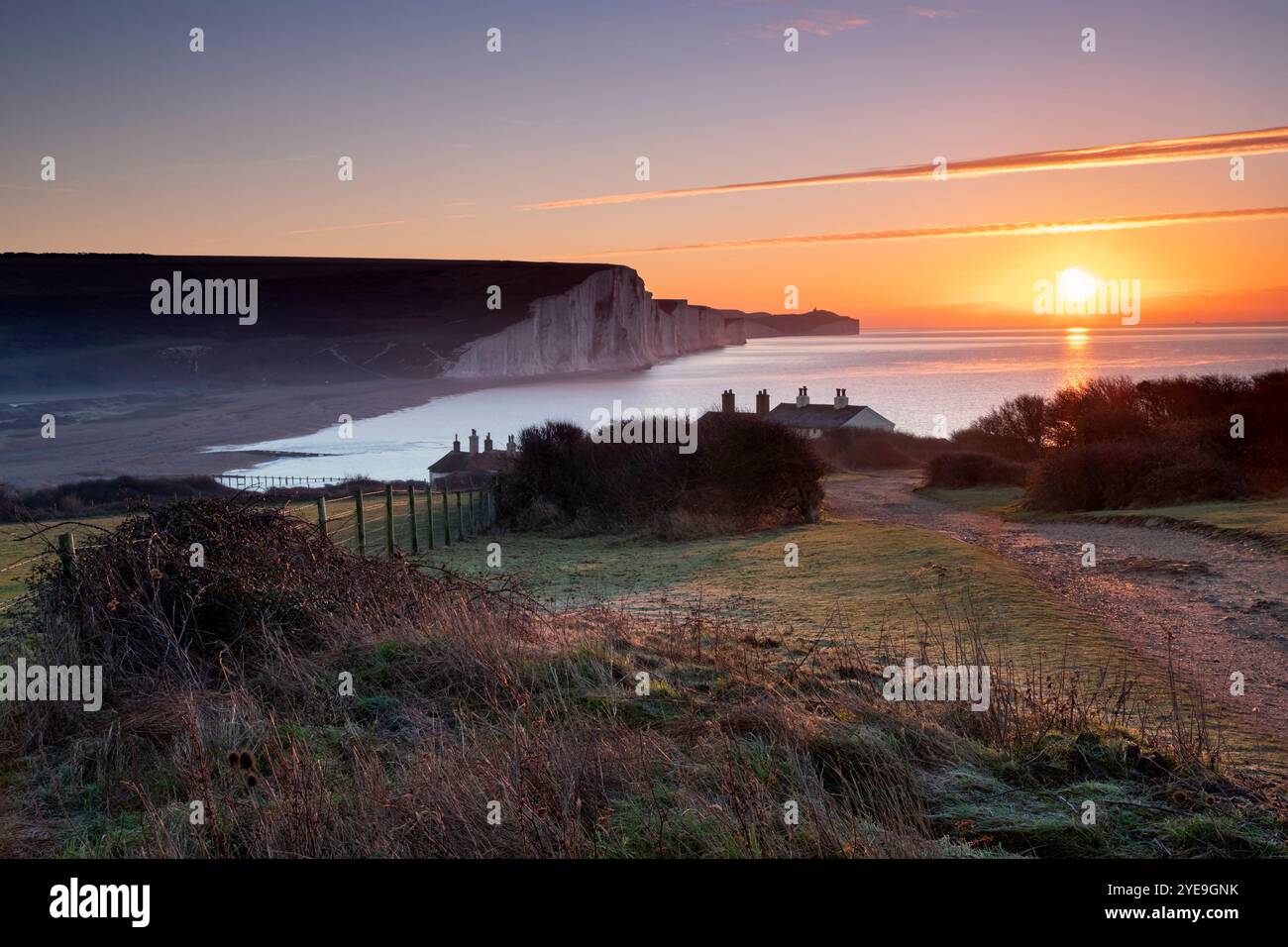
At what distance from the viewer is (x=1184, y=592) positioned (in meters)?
15.4

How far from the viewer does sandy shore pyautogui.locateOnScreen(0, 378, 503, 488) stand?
63.2m

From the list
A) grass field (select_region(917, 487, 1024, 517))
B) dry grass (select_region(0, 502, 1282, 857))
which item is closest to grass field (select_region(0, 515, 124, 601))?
dry grass (select_region(0, 502, 1282, 857))

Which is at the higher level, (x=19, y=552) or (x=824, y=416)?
(x=824, y=416)

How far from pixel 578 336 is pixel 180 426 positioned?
53.3 metres

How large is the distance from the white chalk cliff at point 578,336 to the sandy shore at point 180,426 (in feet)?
11.6

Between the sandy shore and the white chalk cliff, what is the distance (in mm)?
3550

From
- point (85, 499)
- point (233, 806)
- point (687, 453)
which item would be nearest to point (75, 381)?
point (85, 499)

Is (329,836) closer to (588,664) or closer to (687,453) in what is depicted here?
(588,664)

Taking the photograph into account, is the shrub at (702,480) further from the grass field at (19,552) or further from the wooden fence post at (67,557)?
the wooden fence post at (67,557)

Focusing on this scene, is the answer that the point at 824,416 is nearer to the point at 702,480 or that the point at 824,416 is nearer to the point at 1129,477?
the point at 1129,477

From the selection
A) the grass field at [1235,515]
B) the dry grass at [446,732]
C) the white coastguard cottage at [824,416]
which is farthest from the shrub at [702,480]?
the white coastguard cottage at [824,416]

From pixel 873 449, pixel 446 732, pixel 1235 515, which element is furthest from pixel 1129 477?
pixel 873 449

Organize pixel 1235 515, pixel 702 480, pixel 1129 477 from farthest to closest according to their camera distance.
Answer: pixel 702 480, pixel 1129 477, pixel 1235 515

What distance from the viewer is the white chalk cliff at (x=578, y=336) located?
115 metres
